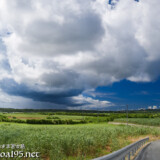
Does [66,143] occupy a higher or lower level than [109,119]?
higher

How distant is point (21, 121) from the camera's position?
300 feet

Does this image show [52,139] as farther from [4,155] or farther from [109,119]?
[109,119]

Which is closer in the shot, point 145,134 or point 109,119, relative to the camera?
point 145,134

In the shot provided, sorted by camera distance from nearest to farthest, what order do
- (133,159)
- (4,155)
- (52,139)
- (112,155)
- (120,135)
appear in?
(112,155) < (4,155) < (133,159) < (52,139) < (120,135)

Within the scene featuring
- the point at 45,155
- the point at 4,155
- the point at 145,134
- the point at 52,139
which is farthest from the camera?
the point at 145,134

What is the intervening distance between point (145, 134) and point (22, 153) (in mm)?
27793

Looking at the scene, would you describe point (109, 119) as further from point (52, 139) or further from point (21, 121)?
point (52, 139)

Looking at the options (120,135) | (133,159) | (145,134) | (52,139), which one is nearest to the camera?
(133,159)

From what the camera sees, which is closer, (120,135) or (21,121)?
(120,135)

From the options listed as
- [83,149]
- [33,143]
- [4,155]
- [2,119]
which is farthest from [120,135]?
[2,119]

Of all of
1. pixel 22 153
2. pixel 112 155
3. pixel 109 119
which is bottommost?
pixel 109 119

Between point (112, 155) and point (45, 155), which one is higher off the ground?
point (112, 155)

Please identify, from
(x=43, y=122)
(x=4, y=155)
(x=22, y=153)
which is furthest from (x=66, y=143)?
(x=43, y=122)

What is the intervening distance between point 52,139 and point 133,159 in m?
5.65
